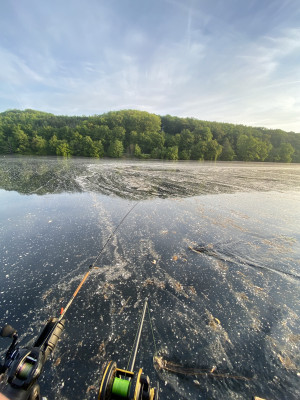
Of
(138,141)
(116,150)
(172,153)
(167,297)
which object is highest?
(138,141)

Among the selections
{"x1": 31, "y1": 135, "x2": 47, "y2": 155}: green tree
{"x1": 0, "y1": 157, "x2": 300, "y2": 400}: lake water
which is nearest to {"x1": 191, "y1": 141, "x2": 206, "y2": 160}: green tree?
{"x1": 31, "y1": 135, "x2": 47, "y2": 155}: green tree

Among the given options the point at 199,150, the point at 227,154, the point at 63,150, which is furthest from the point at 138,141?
the point at 227,154

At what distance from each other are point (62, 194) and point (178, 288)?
8205mm

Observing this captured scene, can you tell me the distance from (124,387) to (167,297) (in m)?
1.90

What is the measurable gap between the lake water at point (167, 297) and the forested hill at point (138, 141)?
52.7m

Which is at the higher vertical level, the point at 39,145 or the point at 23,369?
the point at 39,145

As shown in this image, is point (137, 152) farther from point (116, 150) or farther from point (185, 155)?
point (185, 155)

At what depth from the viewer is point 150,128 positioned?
6912 centimetres

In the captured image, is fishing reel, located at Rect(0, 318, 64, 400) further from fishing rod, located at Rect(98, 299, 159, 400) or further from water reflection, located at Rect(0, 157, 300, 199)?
water reflection, located at Rect(0, 157, 300, 199)

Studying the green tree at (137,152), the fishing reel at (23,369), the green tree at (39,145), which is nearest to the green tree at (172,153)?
the green tree at (137,152)

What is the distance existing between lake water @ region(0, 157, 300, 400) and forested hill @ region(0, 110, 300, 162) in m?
52.7

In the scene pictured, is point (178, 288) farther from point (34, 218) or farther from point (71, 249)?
point (34, 218)

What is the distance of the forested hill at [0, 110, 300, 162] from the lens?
185ft

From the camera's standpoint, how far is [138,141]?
204 ft
